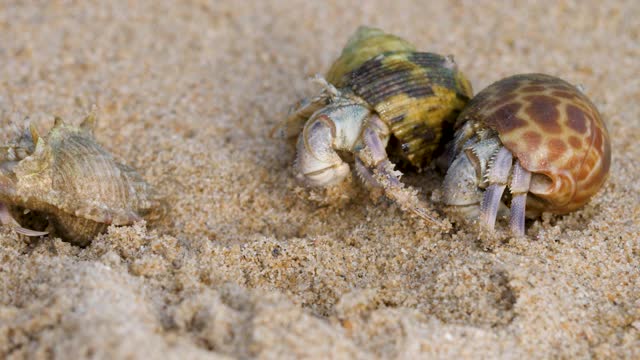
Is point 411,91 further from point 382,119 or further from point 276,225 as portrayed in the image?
point 276,225

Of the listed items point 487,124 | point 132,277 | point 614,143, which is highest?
point 487,124

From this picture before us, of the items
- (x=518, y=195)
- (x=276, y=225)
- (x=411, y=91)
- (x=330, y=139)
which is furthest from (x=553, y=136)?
(x=276, y=225)

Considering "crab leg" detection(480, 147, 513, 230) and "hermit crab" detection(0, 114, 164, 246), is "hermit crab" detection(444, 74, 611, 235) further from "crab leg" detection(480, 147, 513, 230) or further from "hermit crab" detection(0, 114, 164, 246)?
"hermit crab" detection(0, 114, 164, 246)

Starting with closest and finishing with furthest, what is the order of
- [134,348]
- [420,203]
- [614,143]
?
[134,348] → [420,203] → [614,143]

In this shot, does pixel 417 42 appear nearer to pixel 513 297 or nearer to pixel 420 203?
pixel 420 203

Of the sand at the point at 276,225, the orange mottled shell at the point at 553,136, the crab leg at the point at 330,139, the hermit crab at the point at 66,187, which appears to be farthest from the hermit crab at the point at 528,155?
the hermit crab at the point at 66,187

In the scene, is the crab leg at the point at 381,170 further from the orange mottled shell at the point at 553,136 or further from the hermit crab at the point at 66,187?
the hermit crab at the point at 66,187

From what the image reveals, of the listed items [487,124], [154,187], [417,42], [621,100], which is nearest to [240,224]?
[154,187]
